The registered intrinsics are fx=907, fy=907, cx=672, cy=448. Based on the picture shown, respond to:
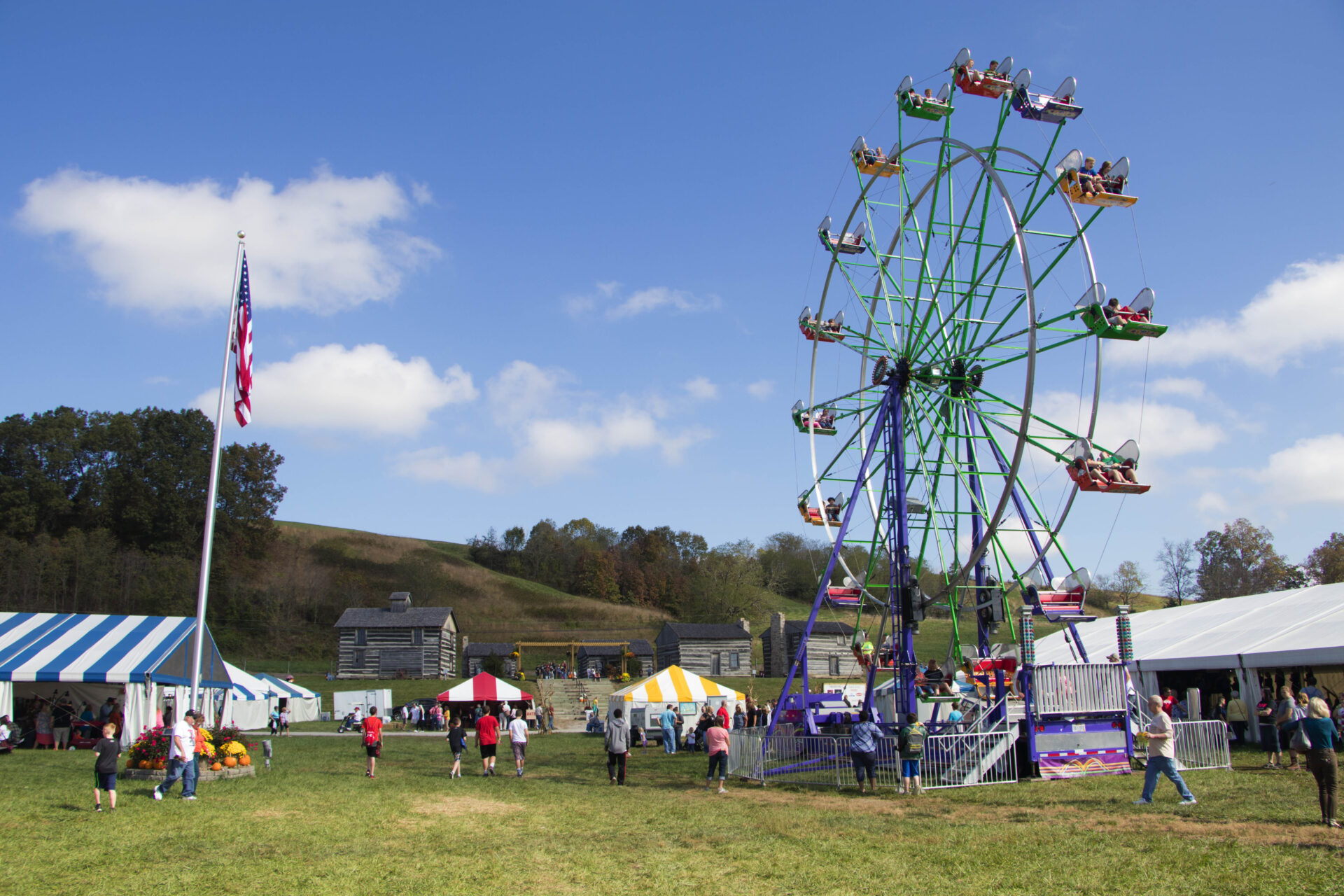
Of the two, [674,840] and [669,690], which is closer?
[674,840]

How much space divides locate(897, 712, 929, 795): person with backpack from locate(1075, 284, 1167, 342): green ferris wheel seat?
725 cm

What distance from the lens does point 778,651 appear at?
56906mm

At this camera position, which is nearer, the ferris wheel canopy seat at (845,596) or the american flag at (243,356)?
the american flag at (243,356)

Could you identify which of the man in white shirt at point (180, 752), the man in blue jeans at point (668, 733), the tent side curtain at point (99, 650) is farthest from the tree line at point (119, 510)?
the man in white shirt at point (180, 752)

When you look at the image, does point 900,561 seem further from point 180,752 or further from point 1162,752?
point 180,752

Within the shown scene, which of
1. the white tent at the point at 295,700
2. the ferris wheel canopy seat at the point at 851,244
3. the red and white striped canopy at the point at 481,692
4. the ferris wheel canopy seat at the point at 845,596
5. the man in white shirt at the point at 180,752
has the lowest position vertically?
the white tent at the point at 295,700

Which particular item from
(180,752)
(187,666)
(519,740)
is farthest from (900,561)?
(187,666)

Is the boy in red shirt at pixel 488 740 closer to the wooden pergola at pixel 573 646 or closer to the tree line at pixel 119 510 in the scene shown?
the wooden pergola at pixel 573 646

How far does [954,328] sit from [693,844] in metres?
12.8

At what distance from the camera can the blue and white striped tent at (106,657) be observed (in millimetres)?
22234

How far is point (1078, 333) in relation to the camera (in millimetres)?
15453

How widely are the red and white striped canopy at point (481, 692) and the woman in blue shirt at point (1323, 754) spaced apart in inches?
1063

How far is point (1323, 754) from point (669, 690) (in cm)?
2222

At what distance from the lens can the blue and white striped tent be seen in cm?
2223
